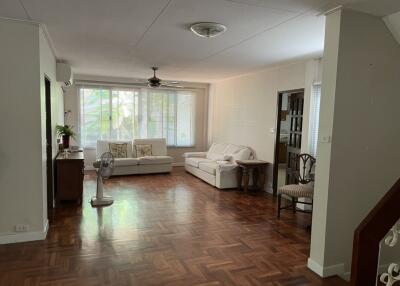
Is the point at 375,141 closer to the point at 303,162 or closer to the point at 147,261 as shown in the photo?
the point at 303,162

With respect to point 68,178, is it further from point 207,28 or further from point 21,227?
point 207,28

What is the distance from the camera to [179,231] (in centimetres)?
370

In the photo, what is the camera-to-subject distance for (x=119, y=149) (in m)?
7.27

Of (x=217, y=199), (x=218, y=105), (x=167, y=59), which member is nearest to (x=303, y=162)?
(x=217, y=199)

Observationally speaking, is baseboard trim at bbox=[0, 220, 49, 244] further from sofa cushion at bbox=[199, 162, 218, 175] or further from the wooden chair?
sofa cushion at bbox=[199, 162, 218, 175]

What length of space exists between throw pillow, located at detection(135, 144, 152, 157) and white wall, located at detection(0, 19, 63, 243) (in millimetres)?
4163

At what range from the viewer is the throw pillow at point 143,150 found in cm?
747

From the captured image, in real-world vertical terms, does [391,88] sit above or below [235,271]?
above

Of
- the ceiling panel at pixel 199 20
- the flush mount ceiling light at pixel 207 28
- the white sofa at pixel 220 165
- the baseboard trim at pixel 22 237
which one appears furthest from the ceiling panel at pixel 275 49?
the baseboard trim at pixel 22 237

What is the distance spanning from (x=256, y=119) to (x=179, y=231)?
10.6 ft

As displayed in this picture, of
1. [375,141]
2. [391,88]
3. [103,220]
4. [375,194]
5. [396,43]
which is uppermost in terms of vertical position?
[396,43]

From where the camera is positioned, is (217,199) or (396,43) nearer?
(396,43)

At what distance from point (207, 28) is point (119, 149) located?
16.0ft

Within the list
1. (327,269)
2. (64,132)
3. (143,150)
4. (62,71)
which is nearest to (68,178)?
(64,132)
